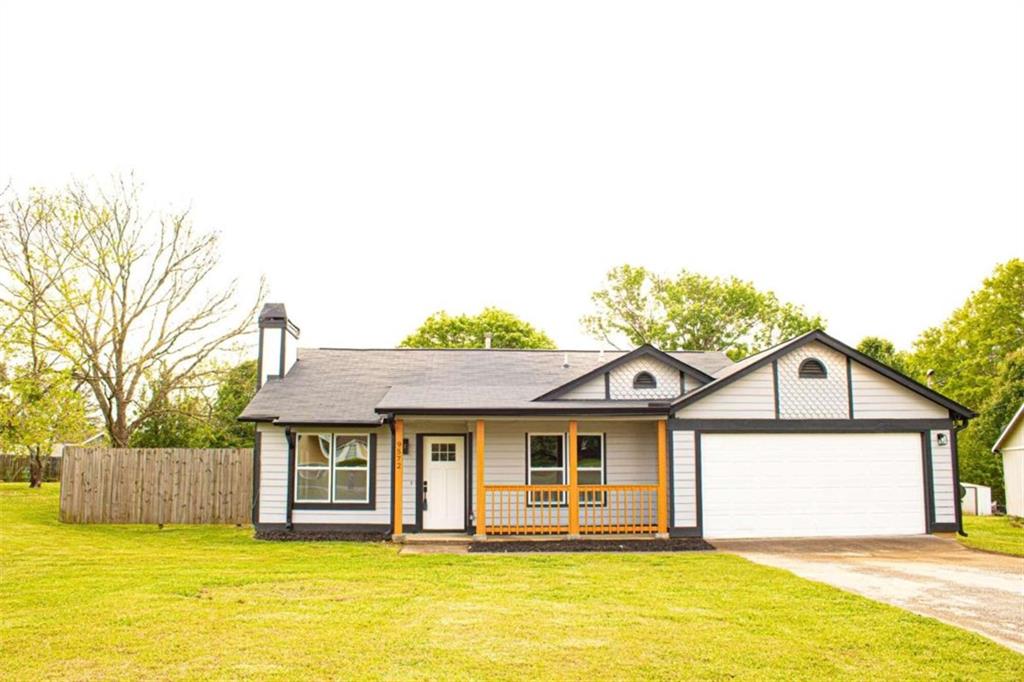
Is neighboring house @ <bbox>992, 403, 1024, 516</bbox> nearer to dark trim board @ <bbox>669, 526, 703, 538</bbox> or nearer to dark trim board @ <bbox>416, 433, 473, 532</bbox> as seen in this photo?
dark trim board @ <bbox>669, 526, 703, 538</bbox>

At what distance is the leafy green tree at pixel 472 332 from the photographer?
43.3 metres

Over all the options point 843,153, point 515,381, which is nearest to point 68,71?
point 515,381

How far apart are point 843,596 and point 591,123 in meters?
10.2

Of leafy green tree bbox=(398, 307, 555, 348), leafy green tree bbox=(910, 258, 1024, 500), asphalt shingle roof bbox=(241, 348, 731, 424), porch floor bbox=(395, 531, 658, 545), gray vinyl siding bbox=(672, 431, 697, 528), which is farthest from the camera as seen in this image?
leafy green tree bbox=(398, 307, 555, 348)

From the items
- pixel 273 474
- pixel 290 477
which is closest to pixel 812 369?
pixel 290 477

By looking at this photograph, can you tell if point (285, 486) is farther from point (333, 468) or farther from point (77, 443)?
point (77, 443)

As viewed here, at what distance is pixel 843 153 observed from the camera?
17562 millimetres

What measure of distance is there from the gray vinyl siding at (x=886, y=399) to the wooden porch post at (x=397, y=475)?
30.3 ft

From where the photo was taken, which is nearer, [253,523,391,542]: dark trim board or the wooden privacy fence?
[253,523,391,542]: dark trim board

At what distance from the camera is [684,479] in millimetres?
15586

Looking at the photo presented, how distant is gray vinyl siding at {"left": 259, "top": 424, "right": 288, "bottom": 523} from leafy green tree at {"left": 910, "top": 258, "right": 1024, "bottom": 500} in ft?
92.2

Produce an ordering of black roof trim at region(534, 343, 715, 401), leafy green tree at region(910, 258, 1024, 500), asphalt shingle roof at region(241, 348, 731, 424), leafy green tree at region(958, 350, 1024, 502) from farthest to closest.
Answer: leafy green tree at region(910, 258, 1024, 500)
leafy green tree at region(958, 350, 1024, 502)
black roof trim at region(534, 343, 715, 401)
asphalt shingle roof at region(241, 348, 731, 424)

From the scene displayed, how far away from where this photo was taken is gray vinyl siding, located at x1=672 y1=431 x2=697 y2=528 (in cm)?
1549

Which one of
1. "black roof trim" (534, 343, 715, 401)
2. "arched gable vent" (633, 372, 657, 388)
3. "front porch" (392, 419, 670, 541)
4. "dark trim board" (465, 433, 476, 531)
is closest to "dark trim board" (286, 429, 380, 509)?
"front porch" (392, 419, 670, 541)
